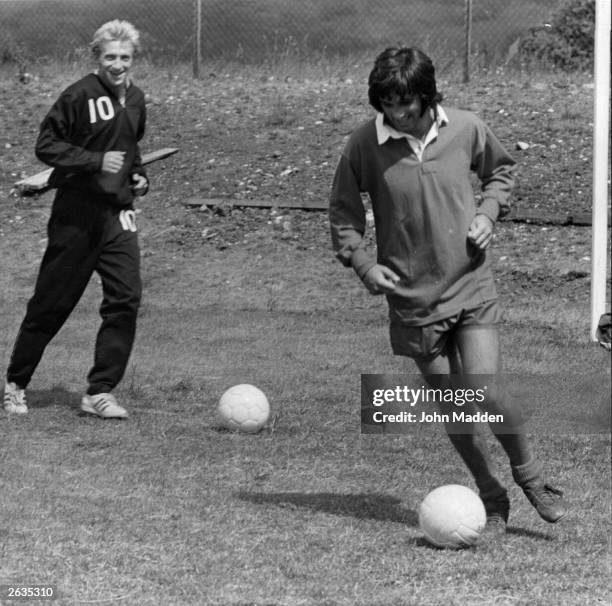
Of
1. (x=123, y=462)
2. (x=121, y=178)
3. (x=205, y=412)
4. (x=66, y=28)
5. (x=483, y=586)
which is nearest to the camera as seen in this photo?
(x=483, y=586)

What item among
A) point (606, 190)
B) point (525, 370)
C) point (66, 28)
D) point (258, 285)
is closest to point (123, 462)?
point (525, 370)

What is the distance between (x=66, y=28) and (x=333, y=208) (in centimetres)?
1626

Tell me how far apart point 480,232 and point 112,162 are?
2.76 meters

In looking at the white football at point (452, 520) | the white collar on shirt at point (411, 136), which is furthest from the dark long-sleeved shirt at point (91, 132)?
the white football at point (452, 520)

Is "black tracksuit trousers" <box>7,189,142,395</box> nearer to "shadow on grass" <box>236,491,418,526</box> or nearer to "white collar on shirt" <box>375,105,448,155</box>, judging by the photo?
"shadow on grass" <box>236,491,418,526</box>

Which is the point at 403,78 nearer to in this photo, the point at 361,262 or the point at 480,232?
the point at 480,232

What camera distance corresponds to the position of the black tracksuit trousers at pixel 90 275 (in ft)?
24.5

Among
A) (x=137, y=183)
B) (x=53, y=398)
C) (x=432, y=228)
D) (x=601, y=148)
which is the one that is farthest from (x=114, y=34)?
(x=601, y=148)

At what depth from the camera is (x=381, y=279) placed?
17.2ft

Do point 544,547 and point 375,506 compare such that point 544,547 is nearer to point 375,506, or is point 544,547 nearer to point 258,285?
point 375,506

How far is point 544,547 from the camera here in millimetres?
5383

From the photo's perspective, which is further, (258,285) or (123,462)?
(258,285)

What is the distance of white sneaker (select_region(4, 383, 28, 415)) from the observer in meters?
7.75

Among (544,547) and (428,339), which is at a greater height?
(428,339)
